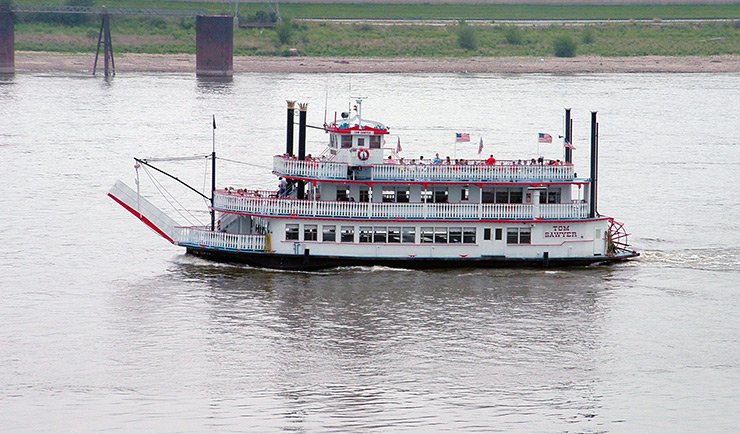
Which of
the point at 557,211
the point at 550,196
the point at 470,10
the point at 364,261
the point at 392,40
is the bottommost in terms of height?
the point at 364,261

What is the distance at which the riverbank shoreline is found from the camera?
141875mm

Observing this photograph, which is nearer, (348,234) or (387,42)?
(348,234)

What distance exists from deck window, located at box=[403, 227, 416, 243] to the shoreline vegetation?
91359mm

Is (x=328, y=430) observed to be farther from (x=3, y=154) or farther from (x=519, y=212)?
(x=3, y=154)

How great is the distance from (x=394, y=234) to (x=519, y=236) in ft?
13.8

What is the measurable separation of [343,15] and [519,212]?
11632 cm

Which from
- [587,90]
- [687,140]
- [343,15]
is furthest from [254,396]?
[343,15]

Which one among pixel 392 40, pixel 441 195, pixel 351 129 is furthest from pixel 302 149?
pixel 392 40

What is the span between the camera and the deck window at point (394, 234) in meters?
52.6

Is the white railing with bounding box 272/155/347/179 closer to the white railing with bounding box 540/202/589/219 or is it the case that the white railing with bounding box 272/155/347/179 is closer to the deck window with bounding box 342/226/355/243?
the deck window with bounding box 342/226/355/243

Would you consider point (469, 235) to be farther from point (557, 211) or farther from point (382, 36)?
point (382, 36)

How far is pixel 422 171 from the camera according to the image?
52.6m

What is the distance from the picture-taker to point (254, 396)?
38781 mm

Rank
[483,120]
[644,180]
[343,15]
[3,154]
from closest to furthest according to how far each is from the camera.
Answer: [644,180]
[3,154]
[483,120]
[343,15]
